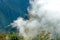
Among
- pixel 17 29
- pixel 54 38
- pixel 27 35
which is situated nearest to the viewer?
pixel 54 38

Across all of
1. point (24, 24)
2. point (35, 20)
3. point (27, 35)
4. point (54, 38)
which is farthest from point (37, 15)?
point (54, 38)

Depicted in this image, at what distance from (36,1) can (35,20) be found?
1.26 m

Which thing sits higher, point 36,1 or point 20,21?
point 36,1

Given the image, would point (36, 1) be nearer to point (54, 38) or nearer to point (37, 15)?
point (37, 15)

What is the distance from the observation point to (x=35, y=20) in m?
10.8

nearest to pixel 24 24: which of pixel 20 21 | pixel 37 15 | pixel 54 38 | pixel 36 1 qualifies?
pixel 20 21

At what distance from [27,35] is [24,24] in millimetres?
1239

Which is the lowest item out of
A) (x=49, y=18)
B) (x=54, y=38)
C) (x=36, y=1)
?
→ (x=54, y=38)

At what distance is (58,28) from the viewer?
32.8ft

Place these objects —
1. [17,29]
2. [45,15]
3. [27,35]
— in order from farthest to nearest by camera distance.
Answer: [45,15] < [17,29] < [27,35]

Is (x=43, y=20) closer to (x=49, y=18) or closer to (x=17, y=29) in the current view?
(x=49, y=18)

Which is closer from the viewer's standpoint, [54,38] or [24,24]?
[54,38]

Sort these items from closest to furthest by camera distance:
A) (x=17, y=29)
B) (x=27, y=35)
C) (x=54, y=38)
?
(x=54, y=38), (x=27, y=35), (x=17, y=29)

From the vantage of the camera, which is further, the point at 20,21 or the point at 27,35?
the point at 20,21
